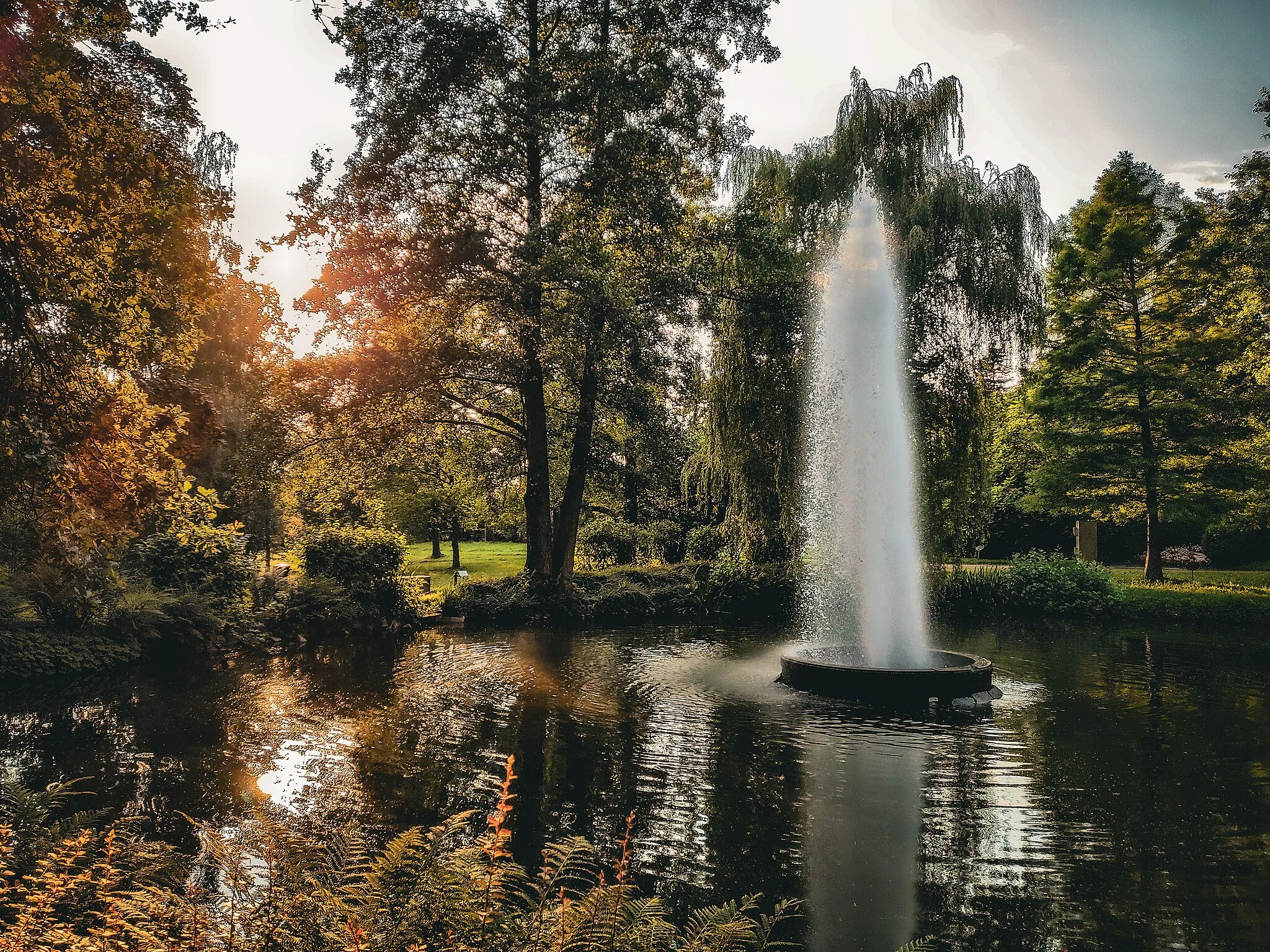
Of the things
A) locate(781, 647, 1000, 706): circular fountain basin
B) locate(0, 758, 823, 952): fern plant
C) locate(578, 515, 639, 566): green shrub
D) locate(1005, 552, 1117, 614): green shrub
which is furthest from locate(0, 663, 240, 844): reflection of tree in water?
locate(1005, 552, 1117, 614): green shrub

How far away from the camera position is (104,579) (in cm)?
798

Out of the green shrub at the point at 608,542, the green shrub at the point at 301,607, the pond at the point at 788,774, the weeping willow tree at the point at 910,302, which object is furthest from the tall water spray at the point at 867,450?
the green shrub at the point at 608,542

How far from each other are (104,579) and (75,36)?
5.23 metres

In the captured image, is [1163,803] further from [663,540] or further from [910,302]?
[663,540]

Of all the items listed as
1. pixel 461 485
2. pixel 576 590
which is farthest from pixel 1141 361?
pixel 461 485

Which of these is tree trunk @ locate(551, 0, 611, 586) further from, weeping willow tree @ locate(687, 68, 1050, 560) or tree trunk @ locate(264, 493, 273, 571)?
tree trunk @ locate(264, 493, 273, 571)

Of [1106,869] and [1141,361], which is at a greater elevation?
[1141,361]

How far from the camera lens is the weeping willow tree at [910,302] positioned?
15.8 metres

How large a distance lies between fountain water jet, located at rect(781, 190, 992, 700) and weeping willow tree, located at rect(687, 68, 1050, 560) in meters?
0.54

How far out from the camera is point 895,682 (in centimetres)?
935

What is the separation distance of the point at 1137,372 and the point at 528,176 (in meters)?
17.4

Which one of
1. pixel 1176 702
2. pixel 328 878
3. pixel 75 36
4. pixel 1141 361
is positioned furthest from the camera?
pixel 1141 361

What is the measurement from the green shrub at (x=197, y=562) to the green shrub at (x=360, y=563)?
202 centimetres

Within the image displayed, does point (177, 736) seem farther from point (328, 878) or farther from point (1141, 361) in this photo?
point (1141, 361)
